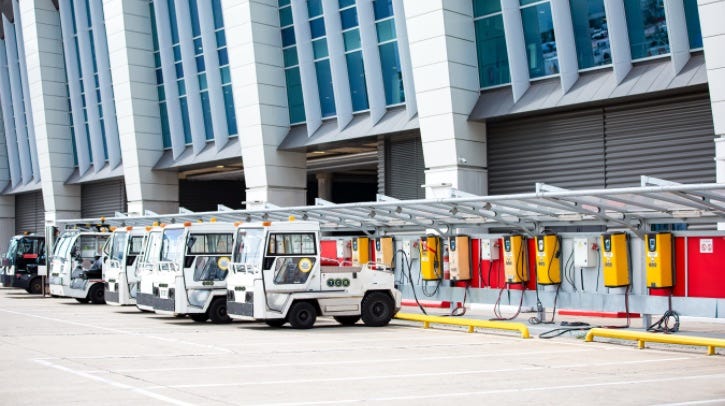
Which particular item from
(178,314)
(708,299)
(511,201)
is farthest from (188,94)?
(708,299)

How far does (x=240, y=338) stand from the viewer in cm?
1858

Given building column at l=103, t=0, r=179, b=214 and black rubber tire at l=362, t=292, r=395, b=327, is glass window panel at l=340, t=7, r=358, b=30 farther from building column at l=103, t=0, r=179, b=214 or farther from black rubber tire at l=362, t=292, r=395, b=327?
black rubber tire at l=362, t=292, r=395, b=327

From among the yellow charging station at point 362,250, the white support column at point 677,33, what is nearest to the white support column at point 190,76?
the yellow charging station at point 362,250

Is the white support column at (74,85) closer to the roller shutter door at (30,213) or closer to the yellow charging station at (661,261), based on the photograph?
the roller shutter door at (30,213)

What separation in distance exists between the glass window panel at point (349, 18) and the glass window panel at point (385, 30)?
4.12 feet

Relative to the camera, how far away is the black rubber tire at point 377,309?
2142 cm

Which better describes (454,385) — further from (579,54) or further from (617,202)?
(579,54)

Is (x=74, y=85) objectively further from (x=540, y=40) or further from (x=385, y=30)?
(x=540, y=40)

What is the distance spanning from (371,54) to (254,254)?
41.0 ft

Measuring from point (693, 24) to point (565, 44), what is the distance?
3.56m

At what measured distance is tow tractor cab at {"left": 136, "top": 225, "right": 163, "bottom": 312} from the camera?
23469mm

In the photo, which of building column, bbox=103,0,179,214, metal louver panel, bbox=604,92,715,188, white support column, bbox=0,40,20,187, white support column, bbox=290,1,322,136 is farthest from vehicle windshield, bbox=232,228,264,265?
white support column, bbox=0,40,20,187

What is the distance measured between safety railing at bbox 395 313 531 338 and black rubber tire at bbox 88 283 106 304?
1113 centimetres

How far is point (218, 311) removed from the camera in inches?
883
